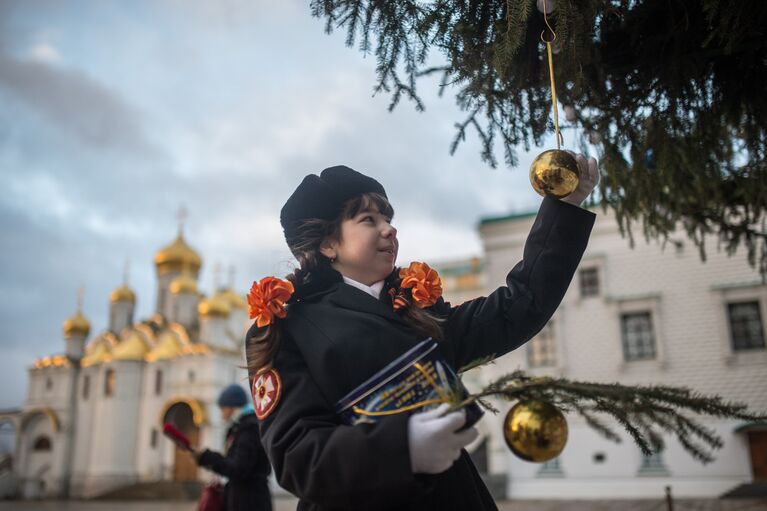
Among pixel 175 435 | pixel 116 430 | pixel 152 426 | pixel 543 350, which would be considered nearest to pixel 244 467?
pixel 175 435

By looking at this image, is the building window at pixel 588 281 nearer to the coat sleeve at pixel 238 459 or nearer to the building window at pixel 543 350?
the building window at pixel 543 350

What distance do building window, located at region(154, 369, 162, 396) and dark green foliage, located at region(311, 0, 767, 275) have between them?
29.7 meters

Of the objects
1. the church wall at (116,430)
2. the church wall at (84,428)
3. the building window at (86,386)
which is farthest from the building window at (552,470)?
the building window at (86,386)

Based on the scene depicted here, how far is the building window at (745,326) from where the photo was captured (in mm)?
16797

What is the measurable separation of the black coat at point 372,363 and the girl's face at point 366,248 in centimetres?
7

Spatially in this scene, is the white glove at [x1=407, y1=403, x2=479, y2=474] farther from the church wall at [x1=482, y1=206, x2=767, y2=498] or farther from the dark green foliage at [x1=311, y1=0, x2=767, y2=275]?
the church wall at [x1=482, y1=206, x2=767, y2=498]

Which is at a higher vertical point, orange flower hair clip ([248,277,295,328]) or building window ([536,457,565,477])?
orange flower hair clip ([248,277,295,328])

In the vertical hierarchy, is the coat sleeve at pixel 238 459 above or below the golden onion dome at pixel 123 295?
below

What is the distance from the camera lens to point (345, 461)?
5.01 ft

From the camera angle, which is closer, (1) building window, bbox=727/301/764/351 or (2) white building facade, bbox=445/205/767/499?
(2) white building facade, bbox=445/205/767/499

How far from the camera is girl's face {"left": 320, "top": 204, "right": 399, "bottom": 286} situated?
6.88 ft

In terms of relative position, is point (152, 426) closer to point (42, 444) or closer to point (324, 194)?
point (42, 444)

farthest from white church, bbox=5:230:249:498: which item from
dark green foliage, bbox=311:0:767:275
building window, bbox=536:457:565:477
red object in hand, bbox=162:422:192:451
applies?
dark green foliage, bbox=311:0:767:275

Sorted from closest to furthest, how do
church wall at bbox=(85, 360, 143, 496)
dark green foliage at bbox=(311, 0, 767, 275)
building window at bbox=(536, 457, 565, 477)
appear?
1. dark green foliage at bbox=(311, 0, 767, 275)
2. building window at bbox=(536, 457, 565, 477)
3. church wall at bbox=(85, 360, 143, 496)
